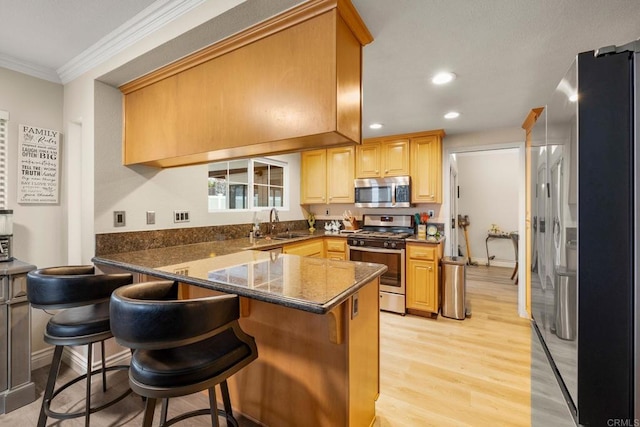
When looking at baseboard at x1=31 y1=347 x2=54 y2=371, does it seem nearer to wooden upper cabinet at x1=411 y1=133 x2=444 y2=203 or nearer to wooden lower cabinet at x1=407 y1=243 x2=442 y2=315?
wooden lower cabinet at x1=407 y1=243 x2=442 y2=315

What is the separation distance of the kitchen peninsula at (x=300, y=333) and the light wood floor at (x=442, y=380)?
274mm

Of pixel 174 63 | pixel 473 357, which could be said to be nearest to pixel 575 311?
pixel 473 357

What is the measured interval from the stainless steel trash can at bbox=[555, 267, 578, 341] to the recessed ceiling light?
1.67m

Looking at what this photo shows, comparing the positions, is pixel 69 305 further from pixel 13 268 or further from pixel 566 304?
pixel 566 304

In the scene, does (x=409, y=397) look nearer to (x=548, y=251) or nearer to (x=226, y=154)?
(x=548, y=251)

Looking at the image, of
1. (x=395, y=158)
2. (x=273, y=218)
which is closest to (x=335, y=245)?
(x=273, y=218)

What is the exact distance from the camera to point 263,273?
152 cm

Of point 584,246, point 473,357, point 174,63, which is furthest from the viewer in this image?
point 473,357

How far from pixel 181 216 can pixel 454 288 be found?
10.1 ft

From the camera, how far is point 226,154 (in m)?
1.97

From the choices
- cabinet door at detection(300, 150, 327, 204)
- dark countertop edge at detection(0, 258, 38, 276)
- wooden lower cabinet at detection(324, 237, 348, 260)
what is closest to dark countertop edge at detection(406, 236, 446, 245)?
wooden lower cabinet at detection(324, 237, 348, 260)

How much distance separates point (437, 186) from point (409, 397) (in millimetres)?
2533

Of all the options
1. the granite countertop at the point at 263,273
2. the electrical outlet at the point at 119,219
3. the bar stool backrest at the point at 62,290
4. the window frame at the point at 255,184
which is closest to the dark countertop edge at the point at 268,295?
the granite countertop at the point at 263,273

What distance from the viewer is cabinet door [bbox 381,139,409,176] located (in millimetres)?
3809
